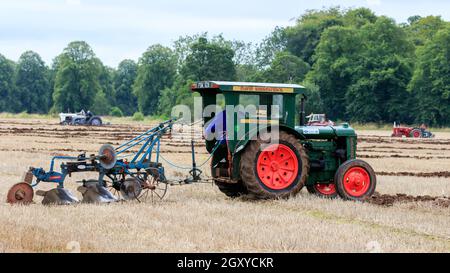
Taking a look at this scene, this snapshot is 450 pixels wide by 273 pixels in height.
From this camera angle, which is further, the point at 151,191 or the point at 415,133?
the point at 415,133

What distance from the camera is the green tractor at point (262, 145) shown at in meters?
14.2

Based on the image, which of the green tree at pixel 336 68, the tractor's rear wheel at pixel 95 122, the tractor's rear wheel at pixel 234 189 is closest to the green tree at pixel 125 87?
the green tree at pixel 336 68

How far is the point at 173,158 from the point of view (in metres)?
27.1

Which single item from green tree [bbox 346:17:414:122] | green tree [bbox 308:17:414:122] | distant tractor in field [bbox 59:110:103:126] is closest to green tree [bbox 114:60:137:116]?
green tree [bbox 308:17:414:122]

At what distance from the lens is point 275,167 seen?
14.4 metres

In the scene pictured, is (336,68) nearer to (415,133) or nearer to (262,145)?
(415,133)

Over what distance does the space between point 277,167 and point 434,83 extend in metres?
70.5

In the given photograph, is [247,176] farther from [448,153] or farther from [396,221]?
[448,153]

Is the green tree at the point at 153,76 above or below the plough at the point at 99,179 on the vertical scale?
above

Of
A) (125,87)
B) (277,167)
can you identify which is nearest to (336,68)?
(125,87)

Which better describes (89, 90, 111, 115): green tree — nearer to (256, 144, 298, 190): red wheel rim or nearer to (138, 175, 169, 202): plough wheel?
(138, 175, 169, 202): plough wheel

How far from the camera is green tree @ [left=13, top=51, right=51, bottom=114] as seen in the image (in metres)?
138

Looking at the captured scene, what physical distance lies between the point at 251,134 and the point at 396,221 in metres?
3.45

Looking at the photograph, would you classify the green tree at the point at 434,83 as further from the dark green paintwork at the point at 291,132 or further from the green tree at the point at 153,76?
the dark green paintwork at the point at 291,132
